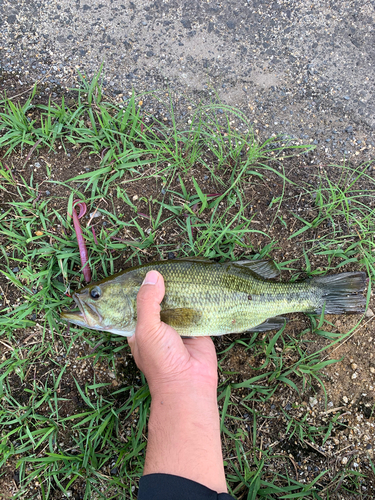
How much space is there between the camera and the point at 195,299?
314cm

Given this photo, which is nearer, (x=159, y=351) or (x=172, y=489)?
(x=172, y=489)

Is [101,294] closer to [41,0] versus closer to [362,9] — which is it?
[41,0]

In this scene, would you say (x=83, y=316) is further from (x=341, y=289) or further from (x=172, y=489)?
(x=341, y=289)

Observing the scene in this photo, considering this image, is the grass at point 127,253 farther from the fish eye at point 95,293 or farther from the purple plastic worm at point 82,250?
the fish eye at point 95,293

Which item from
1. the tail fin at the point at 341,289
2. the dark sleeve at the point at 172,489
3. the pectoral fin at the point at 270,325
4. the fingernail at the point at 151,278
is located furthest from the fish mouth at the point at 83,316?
the tail fin at the point at 341,289

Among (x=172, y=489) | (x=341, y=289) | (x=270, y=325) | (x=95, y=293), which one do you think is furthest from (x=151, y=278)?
(x=341, y=289)

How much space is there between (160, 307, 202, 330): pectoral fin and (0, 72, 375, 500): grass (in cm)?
74

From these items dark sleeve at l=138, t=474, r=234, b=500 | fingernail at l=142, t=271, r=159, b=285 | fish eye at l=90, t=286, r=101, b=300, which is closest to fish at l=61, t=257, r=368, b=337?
fish eye at l=90, t=286, r=101, b=300

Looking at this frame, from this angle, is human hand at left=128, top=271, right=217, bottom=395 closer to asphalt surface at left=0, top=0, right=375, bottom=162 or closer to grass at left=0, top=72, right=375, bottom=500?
grass at left=0, top=72, right=375, bottom=500

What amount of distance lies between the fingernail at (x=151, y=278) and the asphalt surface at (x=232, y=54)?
2235mm

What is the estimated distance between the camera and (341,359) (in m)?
3.65

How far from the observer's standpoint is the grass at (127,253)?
11.4ft

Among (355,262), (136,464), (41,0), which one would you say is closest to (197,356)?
(136,464)

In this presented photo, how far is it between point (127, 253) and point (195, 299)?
1.11 m
